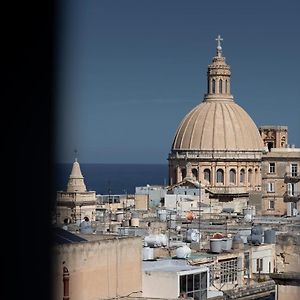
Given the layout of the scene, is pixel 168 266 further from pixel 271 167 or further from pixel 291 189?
pixel 271 167

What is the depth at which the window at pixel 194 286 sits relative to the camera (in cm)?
939

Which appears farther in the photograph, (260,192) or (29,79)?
(260,192)

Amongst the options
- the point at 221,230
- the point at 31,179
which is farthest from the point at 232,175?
the point at 31,179

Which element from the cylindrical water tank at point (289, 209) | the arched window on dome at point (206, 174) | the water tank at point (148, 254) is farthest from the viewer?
the arched window on dome at point (206, 174)

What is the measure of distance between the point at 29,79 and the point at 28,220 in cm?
25

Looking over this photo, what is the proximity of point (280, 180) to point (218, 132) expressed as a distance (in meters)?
4.08

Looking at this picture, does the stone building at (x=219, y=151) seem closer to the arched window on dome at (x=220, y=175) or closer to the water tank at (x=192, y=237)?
the arched window on dome at (x=220, y=175)

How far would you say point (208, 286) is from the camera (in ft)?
33.7

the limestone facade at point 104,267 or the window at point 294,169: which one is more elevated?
the window at point 294,169

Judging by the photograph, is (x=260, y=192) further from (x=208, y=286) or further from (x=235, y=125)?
(x=208, y=286)

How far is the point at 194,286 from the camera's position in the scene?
9.77 meters

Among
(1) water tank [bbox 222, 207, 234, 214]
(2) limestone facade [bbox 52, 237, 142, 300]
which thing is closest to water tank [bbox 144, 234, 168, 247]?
(2) limestone facade [bbox 52, 237, 142, 300]

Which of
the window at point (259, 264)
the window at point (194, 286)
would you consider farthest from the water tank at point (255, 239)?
the window at point (194, 286)

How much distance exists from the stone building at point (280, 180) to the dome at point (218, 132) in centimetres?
174
